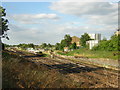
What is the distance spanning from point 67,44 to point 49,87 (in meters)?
71.0

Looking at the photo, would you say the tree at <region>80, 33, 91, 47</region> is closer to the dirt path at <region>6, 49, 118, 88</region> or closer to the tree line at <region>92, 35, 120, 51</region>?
the tree line at <region>92, 35, 120, 51</region>

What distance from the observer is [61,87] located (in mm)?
7352

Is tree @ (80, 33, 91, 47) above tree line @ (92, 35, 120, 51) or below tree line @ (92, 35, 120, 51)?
above

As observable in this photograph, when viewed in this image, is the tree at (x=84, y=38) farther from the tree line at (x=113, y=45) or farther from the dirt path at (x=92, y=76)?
the dirt path at (x=92, y=76)

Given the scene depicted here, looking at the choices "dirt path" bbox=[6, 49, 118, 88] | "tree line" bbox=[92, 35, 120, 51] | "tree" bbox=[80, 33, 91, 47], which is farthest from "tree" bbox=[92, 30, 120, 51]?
"tree" bbox=[80, 33, 91, 47]

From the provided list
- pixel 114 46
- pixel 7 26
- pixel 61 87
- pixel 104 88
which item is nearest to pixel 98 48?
pixel 114 46

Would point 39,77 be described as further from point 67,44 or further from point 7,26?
point 67,44

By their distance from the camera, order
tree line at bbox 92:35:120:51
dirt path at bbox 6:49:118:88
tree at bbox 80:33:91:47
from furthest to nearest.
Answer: tree at bbox 80:33:91:47, tree line at bbox 92:35:120:51, dirt path at bbox 6:49:118:88

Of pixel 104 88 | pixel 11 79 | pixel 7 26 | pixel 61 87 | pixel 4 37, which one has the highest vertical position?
pixel 7 26

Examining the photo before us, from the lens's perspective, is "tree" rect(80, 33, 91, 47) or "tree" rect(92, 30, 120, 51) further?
"tree" rect(80, 33, 91, 47)

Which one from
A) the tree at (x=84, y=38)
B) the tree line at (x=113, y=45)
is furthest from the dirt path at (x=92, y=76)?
the tree at (x=84, y=38)

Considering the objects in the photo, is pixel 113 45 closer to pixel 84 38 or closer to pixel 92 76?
pixel 92 76

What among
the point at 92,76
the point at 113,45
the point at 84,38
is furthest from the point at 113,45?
the point at 84,38

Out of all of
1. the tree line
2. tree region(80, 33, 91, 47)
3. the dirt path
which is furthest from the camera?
tree region(80, 33, 91, 47)
